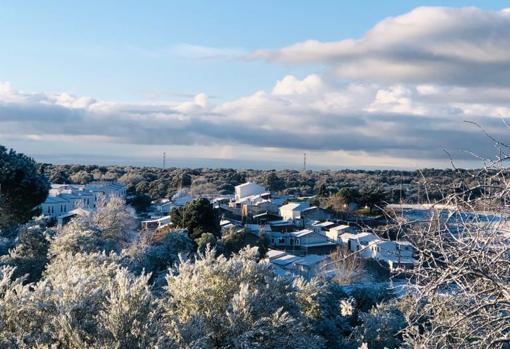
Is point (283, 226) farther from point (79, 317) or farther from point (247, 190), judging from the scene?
point (79, 317)

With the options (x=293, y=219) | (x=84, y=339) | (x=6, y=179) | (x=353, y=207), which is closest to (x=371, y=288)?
(x=6, y=179)

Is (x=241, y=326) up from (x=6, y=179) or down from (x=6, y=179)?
down

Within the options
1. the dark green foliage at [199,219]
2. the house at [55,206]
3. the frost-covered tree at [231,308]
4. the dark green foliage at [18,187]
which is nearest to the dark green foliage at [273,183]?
the house at [55,206]

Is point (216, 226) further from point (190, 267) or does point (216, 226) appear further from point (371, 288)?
point (190, 267)

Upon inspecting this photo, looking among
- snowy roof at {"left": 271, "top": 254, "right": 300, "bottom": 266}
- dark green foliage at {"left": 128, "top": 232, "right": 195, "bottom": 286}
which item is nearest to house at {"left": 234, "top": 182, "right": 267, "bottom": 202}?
snowy roof at {"left": 271, "top": 254, "right": 300, "bottom": 266}

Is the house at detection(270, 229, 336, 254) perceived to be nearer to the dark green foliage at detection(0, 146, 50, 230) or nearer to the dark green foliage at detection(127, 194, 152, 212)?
the dark green foliage at detection(127, 194, 152, 212)

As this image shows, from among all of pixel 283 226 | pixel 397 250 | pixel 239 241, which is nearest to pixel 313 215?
pixel 283 226
